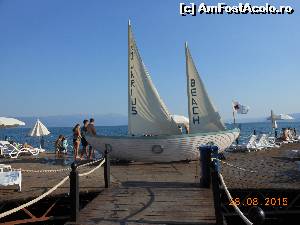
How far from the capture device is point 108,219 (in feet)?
26.4

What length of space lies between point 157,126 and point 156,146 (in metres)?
1.77

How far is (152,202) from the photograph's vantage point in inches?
372

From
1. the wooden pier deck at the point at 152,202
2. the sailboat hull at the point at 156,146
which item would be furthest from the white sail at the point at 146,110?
the wooden pier deck at the point at 152,202

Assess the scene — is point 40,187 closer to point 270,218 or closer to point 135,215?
point 135,215

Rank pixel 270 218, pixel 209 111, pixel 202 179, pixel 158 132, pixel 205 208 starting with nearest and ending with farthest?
1. pixel 205 208
2. pixel 202 179
3. pixel 270 218
4. pixel 158 132
5. pixel 209 111

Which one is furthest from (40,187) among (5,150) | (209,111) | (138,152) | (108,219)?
(5,150)

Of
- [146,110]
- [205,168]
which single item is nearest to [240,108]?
[146,110]

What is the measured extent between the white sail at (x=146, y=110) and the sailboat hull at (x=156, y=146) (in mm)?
1458

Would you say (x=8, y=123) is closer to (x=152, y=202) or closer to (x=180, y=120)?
(x=180, y=120)

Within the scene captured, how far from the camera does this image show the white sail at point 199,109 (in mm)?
19766

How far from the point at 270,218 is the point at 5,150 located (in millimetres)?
22026

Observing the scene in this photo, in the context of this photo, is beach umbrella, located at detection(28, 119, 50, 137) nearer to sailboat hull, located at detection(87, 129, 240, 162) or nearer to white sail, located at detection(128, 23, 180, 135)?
sailboat hull, located at detection(87, 129, 240, 162)

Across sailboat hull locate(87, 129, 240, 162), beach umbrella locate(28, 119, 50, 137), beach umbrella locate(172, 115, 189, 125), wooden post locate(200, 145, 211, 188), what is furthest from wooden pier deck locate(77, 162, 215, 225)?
beach umbrella locate(28, 119, 50, 137)

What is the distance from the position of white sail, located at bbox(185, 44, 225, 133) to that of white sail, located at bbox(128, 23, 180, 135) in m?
1.70
